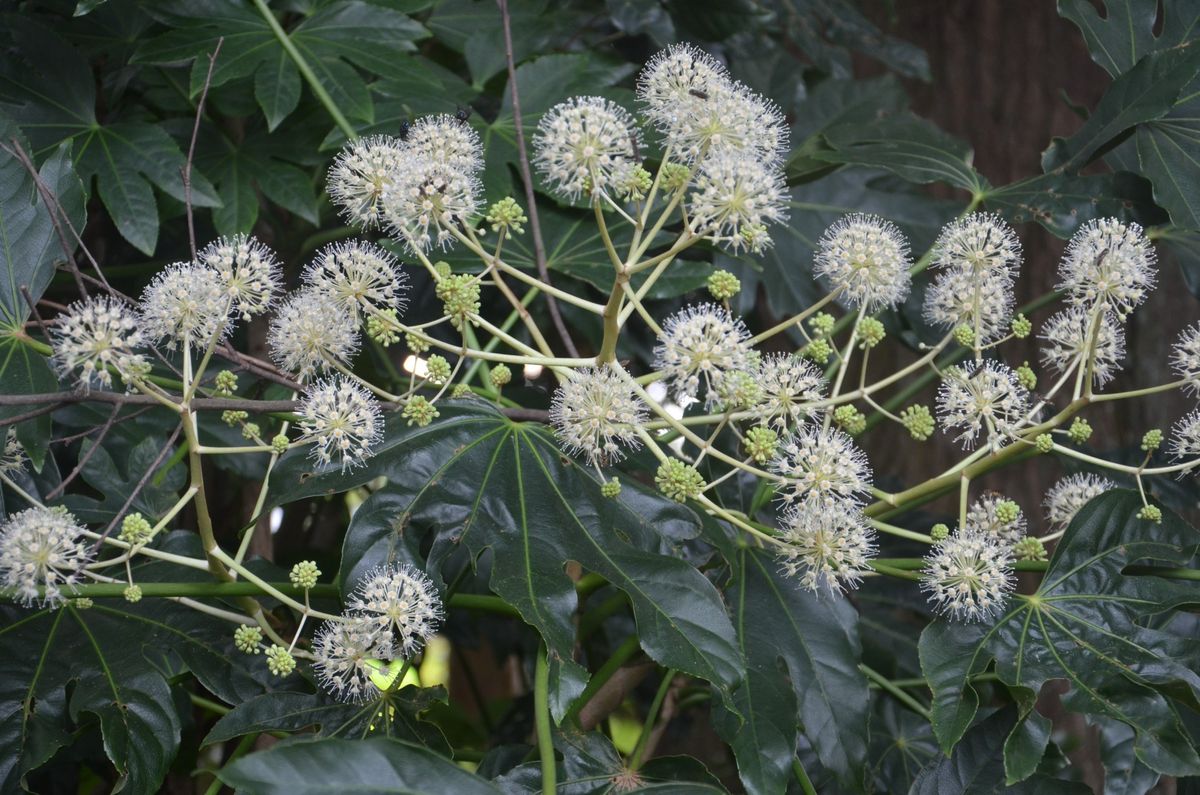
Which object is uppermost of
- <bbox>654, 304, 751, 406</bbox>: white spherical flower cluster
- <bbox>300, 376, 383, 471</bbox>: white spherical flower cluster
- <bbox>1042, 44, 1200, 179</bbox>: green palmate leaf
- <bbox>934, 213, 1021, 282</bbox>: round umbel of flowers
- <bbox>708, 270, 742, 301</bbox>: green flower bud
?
<bbox>1042, 44, 1200, 179</bbox>: green palmate leaf

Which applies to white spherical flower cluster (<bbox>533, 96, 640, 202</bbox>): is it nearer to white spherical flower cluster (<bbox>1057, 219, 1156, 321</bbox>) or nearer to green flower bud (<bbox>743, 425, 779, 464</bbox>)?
green flower bud (<bbox>743, 425, 779, 464</bbox>)

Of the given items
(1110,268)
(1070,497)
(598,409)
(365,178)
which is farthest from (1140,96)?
(365,178)

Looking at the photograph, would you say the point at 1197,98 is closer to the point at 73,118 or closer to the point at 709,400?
the point at 709,400

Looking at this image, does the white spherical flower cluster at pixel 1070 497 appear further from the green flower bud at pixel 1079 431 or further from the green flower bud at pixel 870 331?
the green flower bud at pixel 870 331

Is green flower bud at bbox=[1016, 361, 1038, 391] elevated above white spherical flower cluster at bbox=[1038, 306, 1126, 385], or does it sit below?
below

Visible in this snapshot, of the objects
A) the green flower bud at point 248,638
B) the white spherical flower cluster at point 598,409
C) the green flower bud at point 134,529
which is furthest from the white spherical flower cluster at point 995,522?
the green flower bud at point 134,529

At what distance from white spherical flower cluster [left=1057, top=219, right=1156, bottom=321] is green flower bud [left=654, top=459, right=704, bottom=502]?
51 cm

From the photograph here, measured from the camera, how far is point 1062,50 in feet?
9.09

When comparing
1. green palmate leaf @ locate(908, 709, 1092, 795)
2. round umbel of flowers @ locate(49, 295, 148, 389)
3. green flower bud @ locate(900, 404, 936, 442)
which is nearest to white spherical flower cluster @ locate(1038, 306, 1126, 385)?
green flower bud @ locate(900, 404, 936, 442)

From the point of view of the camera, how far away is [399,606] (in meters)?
1.09

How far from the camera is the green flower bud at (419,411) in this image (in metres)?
1.25

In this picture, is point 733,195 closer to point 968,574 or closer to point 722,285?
point 722,285

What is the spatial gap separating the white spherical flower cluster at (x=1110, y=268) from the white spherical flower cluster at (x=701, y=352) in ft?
1.47

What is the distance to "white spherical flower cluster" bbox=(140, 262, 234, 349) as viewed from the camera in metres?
1.14
